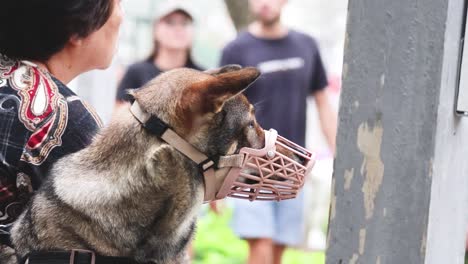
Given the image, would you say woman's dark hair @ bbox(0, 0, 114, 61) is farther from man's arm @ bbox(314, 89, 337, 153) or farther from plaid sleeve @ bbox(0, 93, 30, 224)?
man's arm @ bbox(314, 89, 337, 153)

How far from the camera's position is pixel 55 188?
2.92 metres

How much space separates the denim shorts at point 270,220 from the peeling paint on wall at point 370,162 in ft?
13.1

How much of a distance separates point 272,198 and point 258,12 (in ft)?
12.6

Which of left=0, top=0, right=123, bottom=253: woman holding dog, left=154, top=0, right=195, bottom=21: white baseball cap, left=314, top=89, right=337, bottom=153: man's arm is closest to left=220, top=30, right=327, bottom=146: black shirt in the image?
left=314, top=89, right=337, bottom=153: man's arm

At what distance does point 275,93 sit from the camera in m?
6.59

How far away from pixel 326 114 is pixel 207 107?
4267mm

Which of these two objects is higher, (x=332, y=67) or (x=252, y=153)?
(x=332, y=67)

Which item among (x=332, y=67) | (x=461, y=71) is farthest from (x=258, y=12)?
(x=332, y=67)

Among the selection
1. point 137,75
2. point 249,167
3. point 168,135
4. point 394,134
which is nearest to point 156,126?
point 168,135

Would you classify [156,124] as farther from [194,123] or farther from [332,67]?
[332,67]

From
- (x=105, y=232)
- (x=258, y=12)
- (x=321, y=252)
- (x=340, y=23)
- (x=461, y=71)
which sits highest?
(x=340, y=23)

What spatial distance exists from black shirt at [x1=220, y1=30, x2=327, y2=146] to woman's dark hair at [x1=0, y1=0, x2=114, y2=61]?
338cm

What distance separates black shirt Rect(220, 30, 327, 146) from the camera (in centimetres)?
655

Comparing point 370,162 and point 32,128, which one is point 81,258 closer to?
point 32,128
